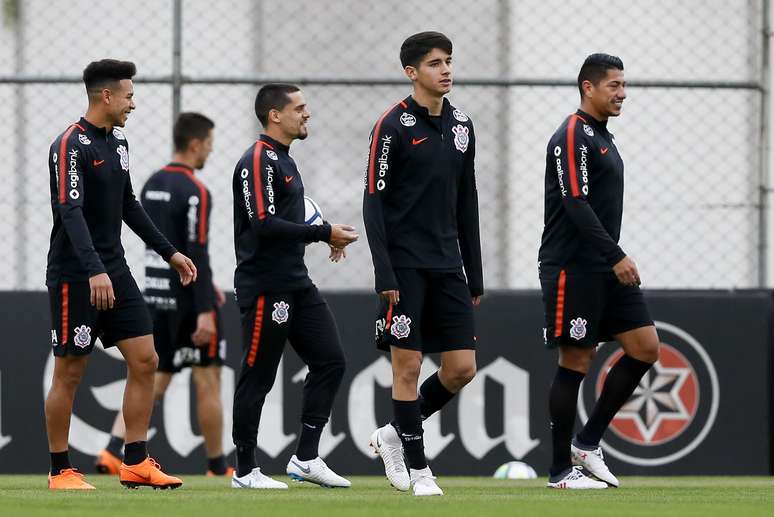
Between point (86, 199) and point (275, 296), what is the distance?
1069mm

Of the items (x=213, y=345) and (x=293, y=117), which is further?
(x=213, y=345)

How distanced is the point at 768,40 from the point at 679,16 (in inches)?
25.4

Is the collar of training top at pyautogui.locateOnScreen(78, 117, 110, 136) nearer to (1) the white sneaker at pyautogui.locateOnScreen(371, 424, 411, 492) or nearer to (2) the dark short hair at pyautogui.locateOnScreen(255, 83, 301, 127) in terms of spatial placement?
→ (2) the dark short hair at pyautogui.locateOnScreen(255, 83, 301, 127)

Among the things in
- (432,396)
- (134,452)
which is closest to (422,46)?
(432,396)

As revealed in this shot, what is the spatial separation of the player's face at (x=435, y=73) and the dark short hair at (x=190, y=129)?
2842 mm

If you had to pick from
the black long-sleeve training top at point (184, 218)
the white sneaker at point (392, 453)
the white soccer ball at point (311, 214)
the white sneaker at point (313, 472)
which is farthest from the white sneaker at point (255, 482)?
the black long-sleeve training top at point (184, 218)

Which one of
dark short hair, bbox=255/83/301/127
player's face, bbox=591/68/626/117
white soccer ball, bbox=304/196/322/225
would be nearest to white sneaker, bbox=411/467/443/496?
white soccer ball, bbox=304/196/322/225

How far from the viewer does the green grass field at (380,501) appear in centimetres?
665

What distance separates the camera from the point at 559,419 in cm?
834

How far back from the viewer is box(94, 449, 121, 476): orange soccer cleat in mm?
10344

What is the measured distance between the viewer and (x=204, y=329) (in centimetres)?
1031

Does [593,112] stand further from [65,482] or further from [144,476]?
[65,482]

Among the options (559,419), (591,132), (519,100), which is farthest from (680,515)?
(519,100)

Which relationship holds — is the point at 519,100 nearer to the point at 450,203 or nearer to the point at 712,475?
the point at 712,475
